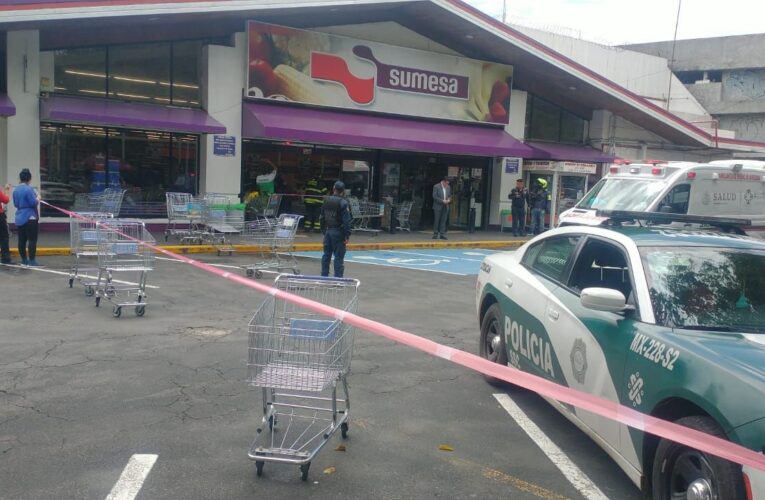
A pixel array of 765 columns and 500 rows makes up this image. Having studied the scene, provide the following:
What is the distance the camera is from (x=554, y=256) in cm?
578

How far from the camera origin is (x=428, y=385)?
21.0 feet

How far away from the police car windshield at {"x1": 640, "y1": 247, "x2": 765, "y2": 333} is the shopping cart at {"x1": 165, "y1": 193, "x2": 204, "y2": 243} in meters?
13.3

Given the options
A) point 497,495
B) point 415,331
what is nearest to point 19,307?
point 415,331

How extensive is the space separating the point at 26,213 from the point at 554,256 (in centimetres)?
1013

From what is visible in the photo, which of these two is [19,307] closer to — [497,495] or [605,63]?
[497,495]

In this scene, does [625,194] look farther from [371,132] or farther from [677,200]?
[371,132]

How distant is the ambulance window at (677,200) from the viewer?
1145 cm

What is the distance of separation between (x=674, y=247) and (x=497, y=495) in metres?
2.02

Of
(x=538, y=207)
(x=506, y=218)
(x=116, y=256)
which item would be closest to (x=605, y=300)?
(x=116, y=256)

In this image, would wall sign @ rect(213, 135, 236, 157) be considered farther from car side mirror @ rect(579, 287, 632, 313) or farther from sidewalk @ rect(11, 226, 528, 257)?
car side mirror @ rect(579, 287, 632, 313)

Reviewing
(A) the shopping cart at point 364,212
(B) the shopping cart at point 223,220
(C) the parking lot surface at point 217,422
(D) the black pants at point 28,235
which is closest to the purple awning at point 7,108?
(D) the black pants at point 28,235

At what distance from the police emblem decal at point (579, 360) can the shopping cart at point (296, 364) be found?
1.50 metres

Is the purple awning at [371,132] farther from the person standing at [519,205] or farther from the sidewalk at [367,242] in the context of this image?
the sidewalk at [367,242]

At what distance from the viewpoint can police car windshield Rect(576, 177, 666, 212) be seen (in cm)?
1177
